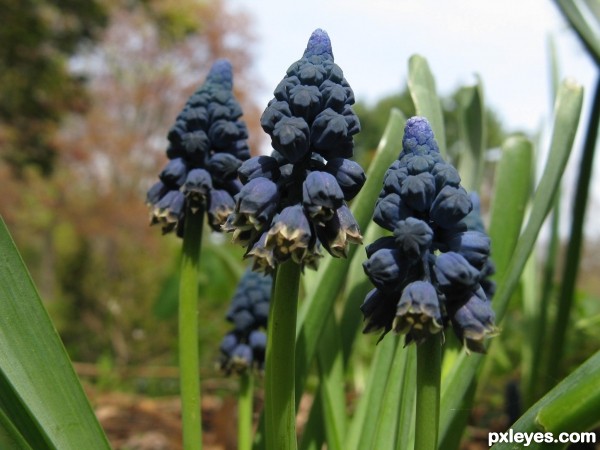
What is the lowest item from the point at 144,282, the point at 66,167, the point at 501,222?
the point at 501,222

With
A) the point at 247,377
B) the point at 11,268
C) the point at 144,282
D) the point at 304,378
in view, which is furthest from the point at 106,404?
the point at 144,282

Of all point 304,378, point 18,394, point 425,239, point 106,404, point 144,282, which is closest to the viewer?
point 425,239

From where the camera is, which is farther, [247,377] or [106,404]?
[106,404]

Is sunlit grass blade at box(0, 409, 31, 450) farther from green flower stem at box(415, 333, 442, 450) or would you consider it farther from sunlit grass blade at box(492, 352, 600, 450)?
sunlit grass blade at box(492, 352, 600, 450)

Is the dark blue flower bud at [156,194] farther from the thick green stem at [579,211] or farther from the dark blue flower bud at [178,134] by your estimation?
the thick green stem at [579,211]

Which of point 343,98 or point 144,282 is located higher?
point 144,282

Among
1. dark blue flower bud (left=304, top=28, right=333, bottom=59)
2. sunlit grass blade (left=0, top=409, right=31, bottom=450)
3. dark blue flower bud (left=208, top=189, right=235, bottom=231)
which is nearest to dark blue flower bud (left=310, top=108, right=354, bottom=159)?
dark blue flower bud (left=304, top=28, right=333, bottom=59)

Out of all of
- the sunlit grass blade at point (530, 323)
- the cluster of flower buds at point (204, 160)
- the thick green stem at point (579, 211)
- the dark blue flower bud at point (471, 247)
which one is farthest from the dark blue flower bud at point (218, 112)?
the sunlit grass blade at point (530, 323)

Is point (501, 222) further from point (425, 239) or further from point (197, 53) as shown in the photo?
point (197, 53)
